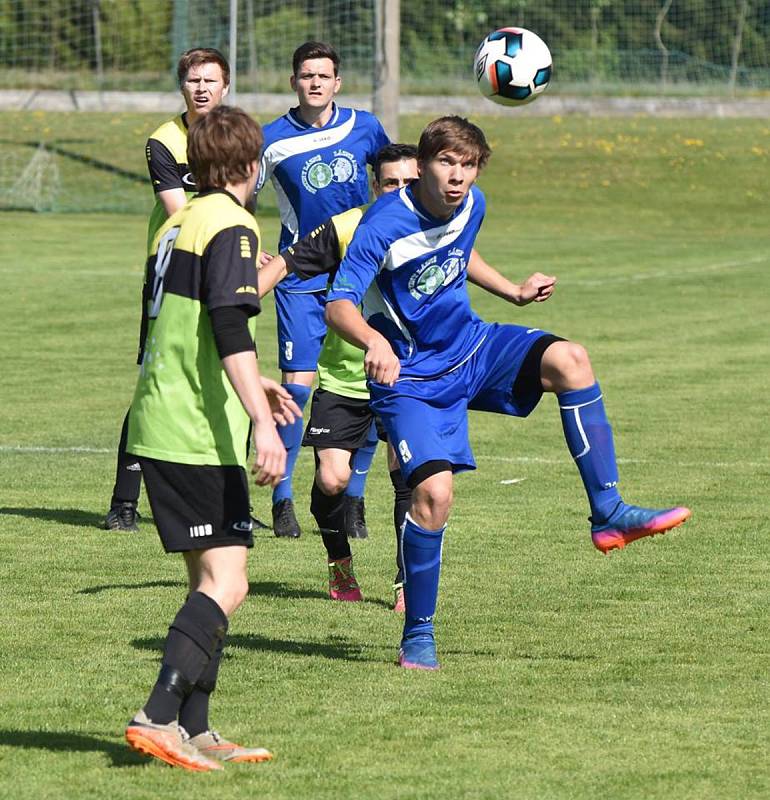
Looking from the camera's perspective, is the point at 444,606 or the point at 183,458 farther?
the point at 444,606

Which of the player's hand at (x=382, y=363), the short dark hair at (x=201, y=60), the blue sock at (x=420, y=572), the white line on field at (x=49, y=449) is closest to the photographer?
the player's hand at (x=382, y=363)

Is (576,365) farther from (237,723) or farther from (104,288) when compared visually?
(104,288)

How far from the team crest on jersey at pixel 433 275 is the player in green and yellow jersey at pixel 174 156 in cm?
191

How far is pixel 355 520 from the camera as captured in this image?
9375mm

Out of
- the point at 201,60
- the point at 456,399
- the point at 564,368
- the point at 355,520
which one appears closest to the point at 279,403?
the point at 456,399

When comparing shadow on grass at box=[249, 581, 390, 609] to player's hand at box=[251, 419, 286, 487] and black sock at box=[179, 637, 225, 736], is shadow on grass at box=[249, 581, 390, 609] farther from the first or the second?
player's hand at box=[251, 419, 286, 487]

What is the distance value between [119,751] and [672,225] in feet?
96.2

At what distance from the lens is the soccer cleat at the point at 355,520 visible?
9.34m

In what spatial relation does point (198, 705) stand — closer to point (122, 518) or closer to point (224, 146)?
point (224, 146)

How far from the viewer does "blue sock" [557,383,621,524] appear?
22.4 ft

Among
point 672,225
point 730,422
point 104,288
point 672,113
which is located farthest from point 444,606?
point 672,113

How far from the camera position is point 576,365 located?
268 inches

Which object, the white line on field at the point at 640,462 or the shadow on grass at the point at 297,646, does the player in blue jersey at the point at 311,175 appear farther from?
the shadow on grass at the point at 297,646

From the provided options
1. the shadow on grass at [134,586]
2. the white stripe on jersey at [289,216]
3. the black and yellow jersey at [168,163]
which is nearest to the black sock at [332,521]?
the shadow on grass at [134,586]
